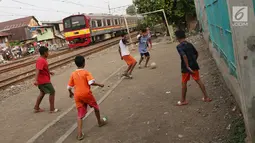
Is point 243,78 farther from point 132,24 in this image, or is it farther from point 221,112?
point 132,24

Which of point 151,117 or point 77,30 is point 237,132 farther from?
point 77,30

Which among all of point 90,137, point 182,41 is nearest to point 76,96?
point 90,137

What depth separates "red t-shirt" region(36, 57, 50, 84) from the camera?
20.0 ft

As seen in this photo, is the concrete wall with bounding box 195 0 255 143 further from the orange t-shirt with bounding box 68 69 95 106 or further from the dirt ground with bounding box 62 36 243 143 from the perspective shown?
the orange t-shirt with bounding box 68 69 95 106

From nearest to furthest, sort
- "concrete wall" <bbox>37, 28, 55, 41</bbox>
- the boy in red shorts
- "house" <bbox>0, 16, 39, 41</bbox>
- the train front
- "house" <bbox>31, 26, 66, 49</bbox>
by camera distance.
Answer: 1. the boy in red shorts
2. the train front
3. "house" <bbox>31, 26, 66, 49</bbox>
4. "concrete wall" <bbox>37, 28, 55, 41</bbox>
5. "house" <bbox>0, 16, 39, 41</bbox>

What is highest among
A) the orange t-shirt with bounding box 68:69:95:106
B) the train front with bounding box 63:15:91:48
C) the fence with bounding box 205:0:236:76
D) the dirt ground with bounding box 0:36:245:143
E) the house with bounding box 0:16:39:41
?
the house with bounding box 0:16:39:41

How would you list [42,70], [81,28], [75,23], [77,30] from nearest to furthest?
[42,70] → [81,28] → [77,30] → [75,23]

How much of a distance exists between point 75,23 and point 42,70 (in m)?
19.9

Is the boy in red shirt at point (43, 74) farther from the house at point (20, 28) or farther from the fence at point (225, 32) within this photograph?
the house at point (20, 28)

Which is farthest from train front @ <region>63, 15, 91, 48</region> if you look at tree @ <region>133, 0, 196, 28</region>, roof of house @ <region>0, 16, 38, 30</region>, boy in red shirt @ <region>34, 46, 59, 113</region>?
roof of house @ <region>0, 16, 38, 30</region>

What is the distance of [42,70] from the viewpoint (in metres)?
6.25

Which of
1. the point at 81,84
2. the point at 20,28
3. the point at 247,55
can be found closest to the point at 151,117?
the point at 81,84

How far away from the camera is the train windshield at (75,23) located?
25166mm

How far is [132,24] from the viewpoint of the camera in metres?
38.9
